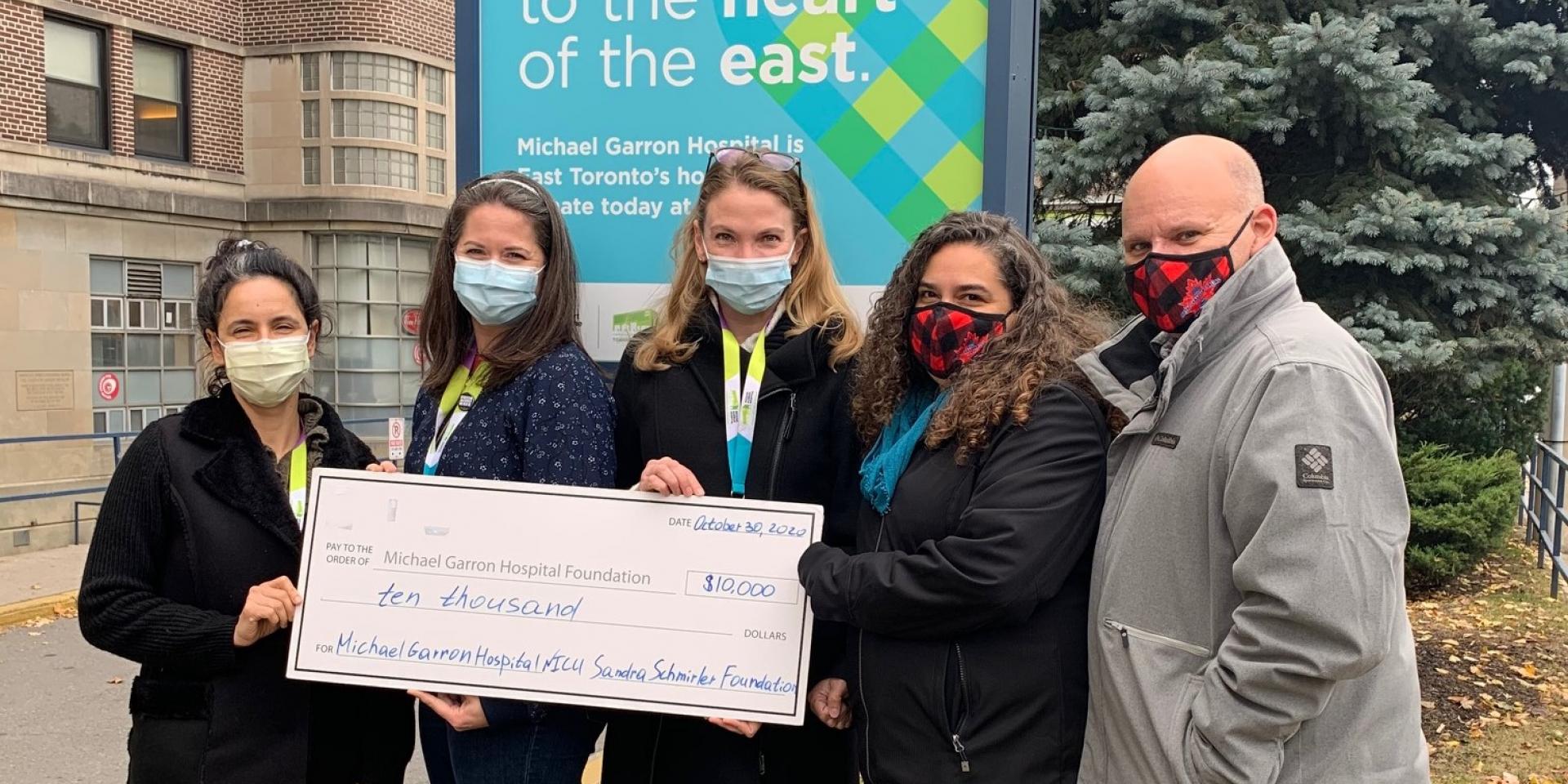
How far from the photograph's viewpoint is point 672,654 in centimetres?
252

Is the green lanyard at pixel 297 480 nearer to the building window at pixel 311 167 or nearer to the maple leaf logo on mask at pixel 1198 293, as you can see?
the maple leaf logo on mask at pixel 1198 293

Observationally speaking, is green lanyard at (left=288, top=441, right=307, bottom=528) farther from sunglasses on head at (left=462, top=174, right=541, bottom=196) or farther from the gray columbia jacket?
the gray columbia jacket

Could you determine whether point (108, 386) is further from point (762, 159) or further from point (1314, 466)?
point (1314, 466)

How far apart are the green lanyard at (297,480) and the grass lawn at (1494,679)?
5.45 meters

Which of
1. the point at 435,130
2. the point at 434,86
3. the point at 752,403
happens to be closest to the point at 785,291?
the point at 752,403

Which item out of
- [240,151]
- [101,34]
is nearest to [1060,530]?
[101,34]

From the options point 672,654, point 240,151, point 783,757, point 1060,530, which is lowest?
point 783,757

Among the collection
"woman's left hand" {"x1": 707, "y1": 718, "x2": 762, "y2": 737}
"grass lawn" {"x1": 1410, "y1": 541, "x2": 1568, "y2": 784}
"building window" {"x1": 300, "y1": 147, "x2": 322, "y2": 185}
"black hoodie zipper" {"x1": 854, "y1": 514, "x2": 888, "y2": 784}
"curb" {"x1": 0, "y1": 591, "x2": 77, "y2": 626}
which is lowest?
"curb" {"x1": 0, "y1": 591, "x2": 77, "y2": 626}

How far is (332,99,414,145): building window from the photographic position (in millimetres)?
18797

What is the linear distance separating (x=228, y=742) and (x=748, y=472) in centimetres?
131

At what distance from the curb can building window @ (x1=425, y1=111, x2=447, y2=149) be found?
459 inches

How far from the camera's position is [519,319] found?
8.59 feet

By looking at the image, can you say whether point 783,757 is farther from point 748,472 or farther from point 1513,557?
point 1513,557

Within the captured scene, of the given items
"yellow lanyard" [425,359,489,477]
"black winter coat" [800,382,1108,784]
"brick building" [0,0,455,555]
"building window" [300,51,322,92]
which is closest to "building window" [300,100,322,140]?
"brick building" [0,0,455,555]
